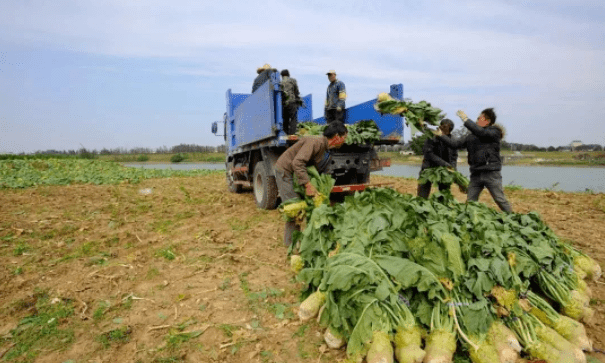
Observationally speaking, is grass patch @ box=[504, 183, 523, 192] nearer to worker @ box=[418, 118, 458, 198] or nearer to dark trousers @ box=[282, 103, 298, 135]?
worker @ box=[418, 118, 458, 198]

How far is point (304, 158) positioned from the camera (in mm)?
4863

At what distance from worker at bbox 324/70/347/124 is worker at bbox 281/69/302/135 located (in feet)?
3.27

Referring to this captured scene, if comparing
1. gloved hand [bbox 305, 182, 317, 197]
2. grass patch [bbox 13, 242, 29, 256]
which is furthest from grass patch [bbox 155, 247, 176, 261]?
gloved hand [bbox 305, 182, 317, 197]

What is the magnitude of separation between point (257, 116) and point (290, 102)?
0.94m

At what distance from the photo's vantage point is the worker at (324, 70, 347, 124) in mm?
8031

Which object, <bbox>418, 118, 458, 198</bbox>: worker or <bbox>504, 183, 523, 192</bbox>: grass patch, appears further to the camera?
<bbox>504, 183, 523, 192</bbox>: grass patch

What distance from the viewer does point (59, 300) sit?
12.7 ft

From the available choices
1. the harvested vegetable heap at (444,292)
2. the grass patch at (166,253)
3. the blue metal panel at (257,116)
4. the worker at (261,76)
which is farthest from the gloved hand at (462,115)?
the grass patch at (166,253)

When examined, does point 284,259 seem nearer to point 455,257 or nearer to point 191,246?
point 191,246

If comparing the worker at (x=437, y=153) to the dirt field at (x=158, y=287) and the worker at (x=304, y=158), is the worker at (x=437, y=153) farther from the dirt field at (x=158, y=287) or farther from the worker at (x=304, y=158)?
the dirt field at (x=158, y=287)

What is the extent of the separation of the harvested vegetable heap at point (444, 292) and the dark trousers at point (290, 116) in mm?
4189

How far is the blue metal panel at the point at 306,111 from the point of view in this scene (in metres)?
10.3

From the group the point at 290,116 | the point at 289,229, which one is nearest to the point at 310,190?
the point at 289,229

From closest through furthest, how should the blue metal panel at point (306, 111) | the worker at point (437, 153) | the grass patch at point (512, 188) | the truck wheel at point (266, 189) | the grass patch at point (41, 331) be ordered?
the grass patch at point (41, 331)
the worker at point (437, 153)
the truck wheel at point (266, 189)
the blue metal panel at point (306, 111)
the grass patch at point (512, 188)
